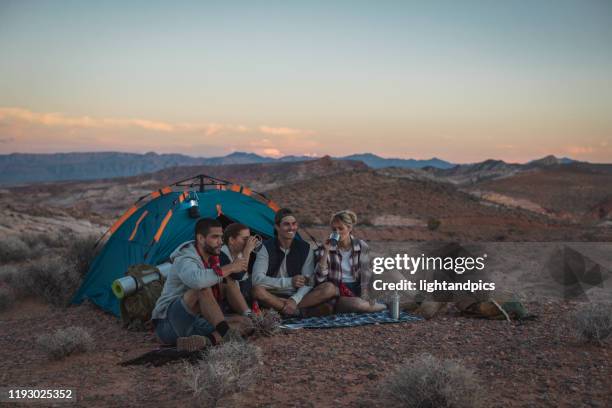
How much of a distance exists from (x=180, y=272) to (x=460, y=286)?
518cm

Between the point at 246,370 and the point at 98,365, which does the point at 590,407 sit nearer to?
the point at 246,370

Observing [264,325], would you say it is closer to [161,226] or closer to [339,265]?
[339,265]

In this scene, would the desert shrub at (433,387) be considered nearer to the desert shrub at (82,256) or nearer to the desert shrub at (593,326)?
the desert shrub at (593,326)

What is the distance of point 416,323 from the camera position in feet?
23.0

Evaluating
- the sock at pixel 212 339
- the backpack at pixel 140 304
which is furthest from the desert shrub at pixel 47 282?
the sock at pixel 212 339

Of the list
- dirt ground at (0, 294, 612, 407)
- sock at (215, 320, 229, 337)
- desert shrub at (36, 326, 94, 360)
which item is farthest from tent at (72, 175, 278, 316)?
sock at (215, 320, 229, 337)

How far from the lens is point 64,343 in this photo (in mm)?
5777

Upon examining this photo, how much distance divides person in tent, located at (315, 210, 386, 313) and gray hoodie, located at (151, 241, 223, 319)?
198 centimetres

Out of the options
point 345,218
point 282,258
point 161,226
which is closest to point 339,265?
point 345,218

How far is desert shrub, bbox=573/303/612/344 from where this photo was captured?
571cm

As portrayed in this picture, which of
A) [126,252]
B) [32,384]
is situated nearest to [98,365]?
[32,384]

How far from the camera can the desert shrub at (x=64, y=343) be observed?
18.9ft

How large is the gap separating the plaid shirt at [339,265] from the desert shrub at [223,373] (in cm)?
218

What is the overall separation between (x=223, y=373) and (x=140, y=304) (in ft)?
9.96
